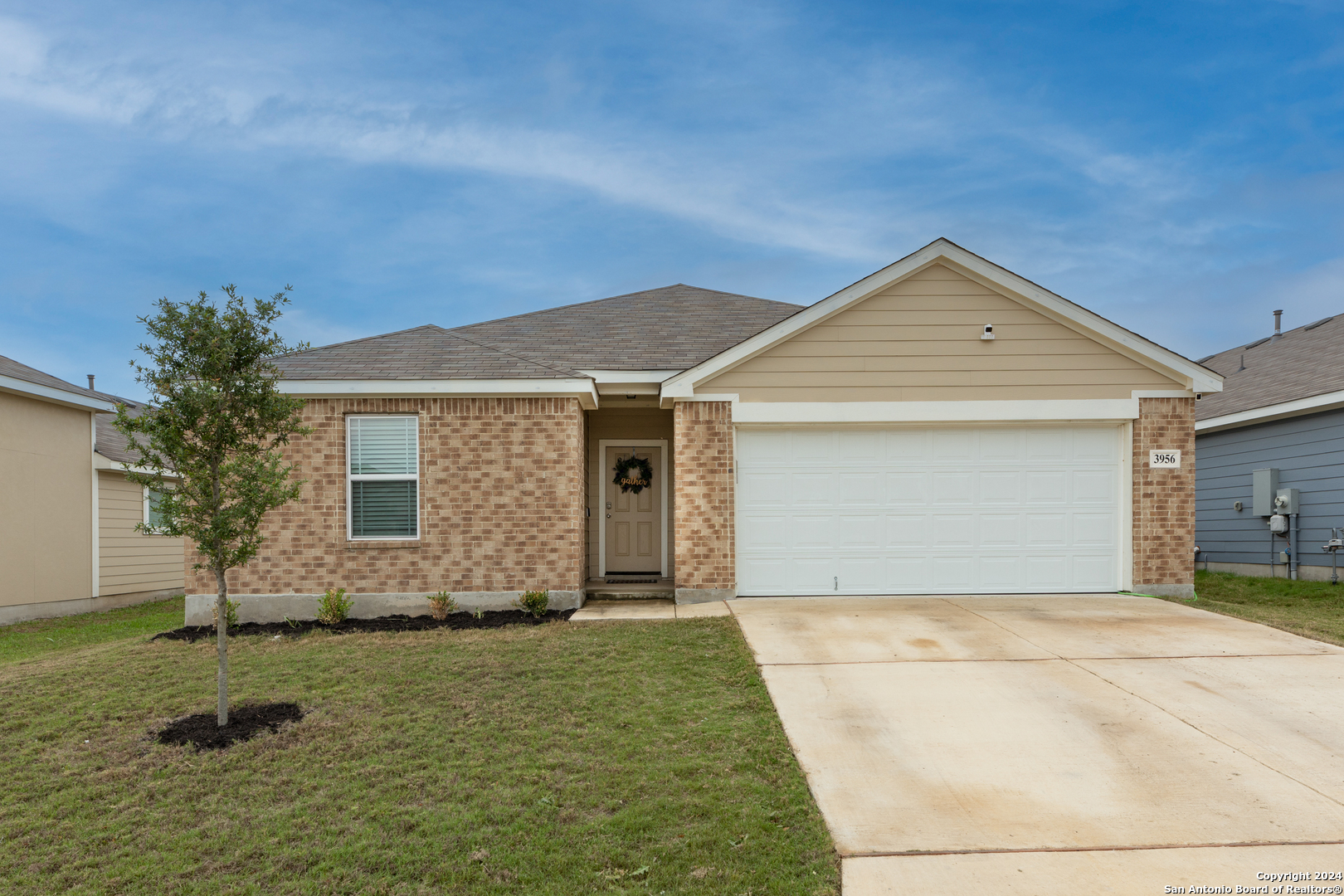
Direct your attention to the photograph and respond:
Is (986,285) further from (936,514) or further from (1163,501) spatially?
(1163,501)

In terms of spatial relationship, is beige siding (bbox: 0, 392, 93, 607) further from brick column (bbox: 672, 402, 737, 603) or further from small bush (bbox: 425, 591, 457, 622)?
brick column (bbox: 672, 402, 737, 603)

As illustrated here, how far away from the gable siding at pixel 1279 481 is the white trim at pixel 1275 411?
0.20 metres

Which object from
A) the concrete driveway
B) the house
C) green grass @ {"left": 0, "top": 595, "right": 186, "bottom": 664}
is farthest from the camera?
the house

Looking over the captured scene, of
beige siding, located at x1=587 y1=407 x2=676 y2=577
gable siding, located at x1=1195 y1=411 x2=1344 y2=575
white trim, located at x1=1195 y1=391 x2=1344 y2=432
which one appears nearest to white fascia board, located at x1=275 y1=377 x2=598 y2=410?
beige siding, located at x1=587 y1=407 x2=676 y2=577

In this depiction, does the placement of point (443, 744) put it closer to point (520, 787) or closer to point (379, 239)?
point (520, 787)

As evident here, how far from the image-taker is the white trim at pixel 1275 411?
442 inches

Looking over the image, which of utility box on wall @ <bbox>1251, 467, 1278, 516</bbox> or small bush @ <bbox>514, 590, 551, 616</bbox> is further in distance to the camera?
utility box on wall @ <bbox>1251, 467, 1278, 516</bbox>

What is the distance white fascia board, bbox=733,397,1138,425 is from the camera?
30.8ft

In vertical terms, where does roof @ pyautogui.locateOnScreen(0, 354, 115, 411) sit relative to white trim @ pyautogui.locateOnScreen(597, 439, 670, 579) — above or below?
above

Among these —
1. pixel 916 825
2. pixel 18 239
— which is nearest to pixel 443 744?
pixel 916 825

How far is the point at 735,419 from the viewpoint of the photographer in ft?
31.1

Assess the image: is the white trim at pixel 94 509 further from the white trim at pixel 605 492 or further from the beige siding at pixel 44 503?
the white trim at pixel 605 492

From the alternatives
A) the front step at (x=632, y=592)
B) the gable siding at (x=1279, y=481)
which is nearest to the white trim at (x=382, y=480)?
the front step at (x=632, y=592)

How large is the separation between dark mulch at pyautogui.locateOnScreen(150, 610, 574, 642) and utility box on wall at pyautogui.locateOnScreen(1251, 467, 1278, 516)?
12.4 metres
